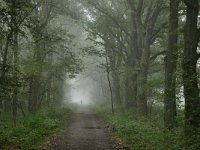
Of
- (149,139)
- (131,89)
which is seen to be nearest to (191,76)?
(149,139)

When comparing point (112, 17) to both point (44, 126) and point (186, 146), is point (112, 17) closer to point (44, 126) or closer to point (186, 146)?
point (44, 126)

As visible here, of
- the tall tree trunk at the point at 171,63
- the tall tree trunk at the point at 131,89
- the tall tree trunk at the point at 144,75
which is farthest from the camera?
the tall tree trunk at the point at 131,89

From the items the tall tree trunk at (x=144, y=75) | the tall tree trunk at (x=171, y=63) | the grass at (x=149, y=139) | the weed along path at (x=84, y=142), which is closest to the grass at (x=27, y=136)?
the weed along path at (x=84, y=142)

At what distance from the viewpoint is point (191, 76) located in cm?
1300

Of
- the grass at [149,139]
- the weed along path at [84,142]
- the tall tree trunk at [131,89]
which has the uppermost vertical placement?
the tall tree trunk at [131,89]

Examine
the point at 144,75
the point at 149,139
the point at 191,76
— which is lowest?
the point at 149,139

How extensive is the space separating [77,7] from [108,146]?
66.6 feet

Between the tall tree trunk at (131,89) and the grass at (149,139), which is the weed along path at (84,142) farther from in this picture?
the tall tree trunk at (131,89)

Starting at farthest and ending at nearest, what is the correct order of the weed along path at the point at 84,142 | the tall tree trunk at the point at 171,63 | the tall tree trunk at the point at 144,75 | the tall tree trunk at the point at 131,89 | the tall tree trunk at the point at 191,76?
the tall tree trunk at the point at 131,89, the tall tree trunk at the point at 144,75, the tall tree trunk at the point at 171,63, the weed along path at the point at 84,142, the tall tree trunk at the point at 191,76

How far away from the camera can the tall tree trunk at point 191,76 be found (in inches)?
514

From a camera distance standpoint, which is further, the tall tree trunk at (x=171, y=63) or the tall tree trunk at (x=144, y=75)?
the tall tree trunk at (x=144, y=75)

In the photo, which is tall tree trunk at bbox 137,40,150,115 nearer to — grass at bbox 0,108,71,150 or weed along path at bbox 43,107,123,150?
weed along path at bbox 43,107,123,150

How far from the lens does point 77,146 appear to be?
1392 cm

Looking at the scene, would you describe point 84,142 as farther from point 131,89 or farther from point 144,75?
point 131,89
